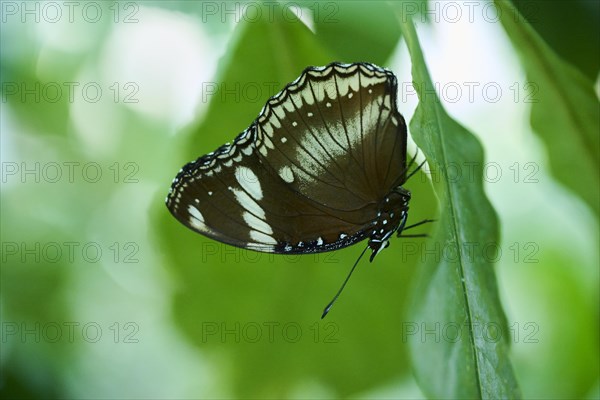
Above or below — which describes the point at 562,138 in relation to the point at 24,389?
above

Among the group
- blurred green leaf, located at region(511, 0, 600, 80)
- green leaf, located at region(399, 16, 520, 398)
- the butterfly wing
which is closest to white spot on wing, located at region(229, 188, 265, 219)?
the butterfly wing

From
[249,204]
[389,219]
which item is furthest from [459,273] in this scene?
[249,204]

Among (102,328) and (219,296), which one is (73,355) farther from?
(219,296)

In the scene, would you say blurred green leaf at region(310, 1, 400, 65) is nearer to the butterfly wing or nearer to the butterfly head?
the butterfly wing

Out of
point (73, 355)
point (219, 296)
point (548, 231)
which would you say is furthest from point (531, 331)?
point (73, 355)

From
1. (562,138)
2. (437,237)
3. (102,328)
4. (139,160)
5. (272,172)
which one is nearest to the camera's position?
(437,237)

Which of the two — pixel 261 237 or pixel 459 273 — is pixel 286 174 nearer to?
pixel 261 237

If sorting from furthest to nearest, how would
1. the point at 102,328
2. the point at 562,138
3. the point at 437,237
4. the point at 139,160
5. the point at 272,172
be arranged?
the point at 102,328
the point at 139,160
the point at 272,172
the point at 562,138
the point at 437,237
